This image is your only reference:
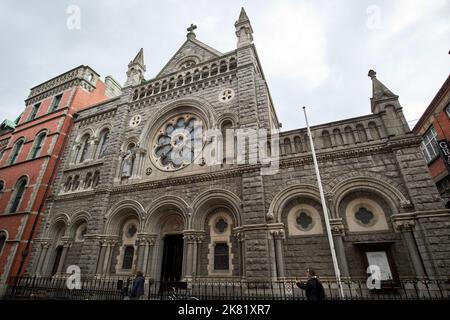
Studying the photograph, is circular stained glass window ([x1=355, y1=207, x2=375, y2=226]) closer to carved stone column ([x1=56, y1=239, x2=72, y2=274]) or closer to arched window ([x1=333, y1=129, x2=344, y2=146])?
arched window ([x1=333, y1=129, x2=344, y2=146])

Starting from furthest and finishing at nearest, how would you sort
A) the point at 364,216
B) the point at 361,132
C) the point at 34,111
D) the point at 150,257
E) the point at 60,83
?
the point at 34,111 < the point at 60,83 < the point at 150,257 < the point at 361,132 < the point at 364,216

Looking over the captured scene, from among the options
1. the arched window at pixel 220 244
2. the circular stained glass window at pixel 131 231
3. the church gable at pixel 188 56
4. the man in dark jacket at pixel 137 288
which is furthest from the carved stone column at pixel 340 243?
the church gable at pixel 188 56

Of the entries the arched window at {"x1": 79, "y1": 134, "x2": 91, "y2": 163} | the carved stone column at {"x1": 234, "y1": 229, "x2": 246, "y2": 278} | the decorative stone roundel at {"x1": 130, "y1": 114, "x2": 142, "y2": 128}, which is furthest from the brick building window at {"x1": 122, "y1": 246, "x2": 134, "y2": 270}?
the arched window at {"x1": 79, "y1": 134, "x2": 91, "y2": 163}

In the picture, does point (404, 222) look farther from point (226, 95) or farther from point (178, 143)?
point (178, 143)

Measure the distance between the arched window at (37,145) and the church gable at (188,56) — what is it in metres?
12.2

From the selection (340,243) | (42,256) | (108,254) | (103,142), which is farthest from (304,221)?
(42,256)

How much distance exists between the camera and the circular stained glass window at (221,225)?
10.7 m

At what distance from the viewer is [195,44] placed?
1752cm

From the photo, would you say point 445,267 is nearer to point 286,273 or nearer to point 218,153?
point 286,273

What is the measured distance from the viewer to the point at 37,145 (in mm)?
19516

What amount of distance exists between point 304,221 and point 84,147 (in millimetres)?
17164

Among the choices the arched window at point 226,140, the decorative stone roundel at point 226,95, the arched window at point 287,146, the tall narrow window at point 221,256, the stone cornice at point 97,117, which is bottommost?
the tall narrow window at point 221,256

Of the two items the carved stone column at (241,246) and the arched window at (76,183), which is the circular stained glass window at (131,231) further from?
the carved stone column at (241,246)

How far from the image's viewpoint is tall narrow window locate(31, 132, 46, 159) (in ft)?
62.1
